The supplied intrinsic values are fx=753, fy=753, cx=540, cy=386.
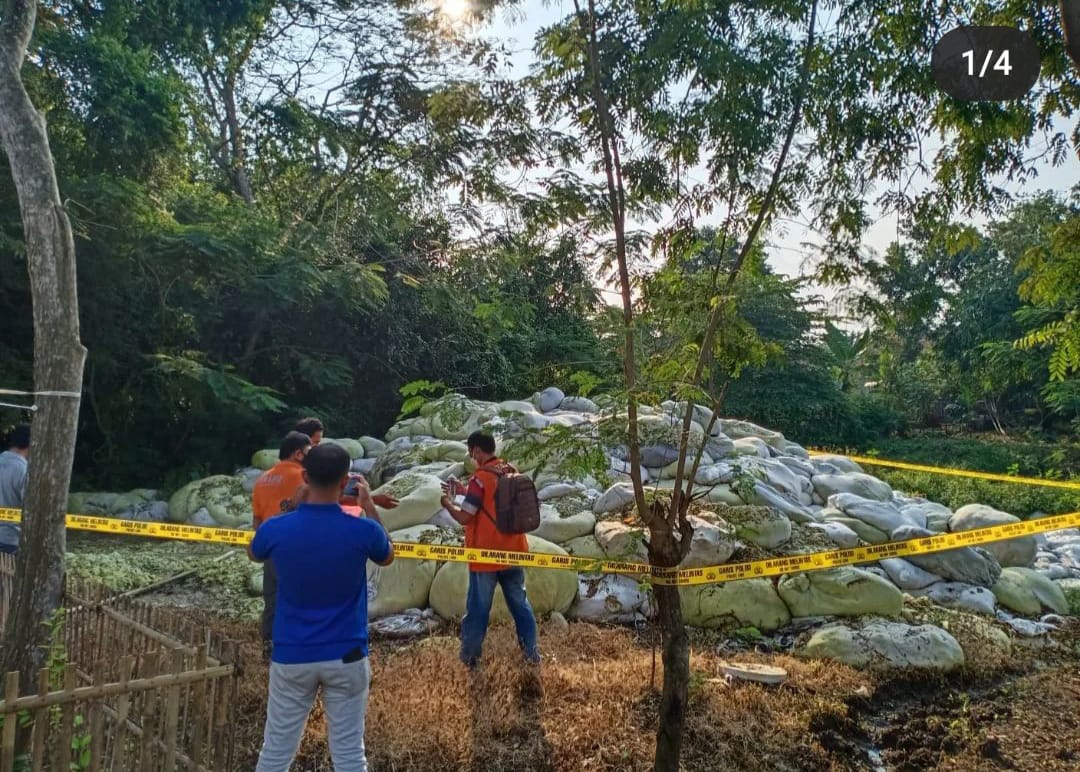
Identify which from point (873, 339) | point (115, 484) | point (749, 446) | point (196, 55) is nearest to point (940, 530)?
point (749, 446)

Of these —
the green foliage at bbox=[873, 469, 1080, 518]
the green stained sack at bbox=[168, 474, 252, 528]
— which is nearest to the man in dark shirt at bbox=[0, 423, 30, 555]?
the green stained sack at bbox=[168, 474, 252, 528]

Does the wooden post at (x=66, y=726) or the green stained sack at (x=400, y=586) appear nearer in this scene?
the wooden post at (x=66, y=726)

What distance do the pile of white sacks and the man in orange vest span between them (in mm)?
288

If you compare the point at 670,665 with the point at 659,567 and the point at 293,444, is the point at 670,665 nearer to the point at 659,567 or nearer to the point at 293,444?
the point at 659,567

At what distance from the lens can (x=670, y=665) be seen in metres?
3.52

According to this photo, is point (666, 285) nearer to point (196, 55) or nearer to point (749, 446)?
point (749, 446)

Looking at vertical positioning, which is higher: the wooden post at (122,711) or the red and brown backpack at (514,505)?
the red and brown backpack at (514,505)

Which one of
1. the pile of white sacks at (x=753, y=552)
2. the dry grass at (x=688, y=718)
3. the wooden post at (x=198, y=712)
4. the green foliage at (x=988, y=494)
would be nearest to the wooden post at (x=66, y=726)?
the wooden post at (x=198, y=712)

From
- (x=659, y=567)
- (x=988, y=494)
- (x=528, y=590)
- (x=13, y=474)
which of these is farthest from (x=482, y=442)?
(x=988, y=494)

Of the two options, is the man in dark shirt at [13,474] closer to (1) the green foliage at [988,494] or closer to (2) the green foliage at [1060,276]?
(2) the green foliage at [1060,276]

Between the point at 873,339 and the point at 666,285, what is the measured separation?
40.7 inches

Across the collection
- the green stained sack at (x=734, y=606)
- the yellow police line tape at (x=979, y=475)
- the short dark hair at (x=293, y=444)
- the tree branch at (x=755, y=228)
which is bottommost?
the green stained sack at (x=734, y=606)

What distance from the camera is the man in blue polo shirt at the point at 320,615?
8.82 ft

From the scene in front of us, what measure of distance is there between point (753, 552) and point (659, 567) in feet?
11.9
